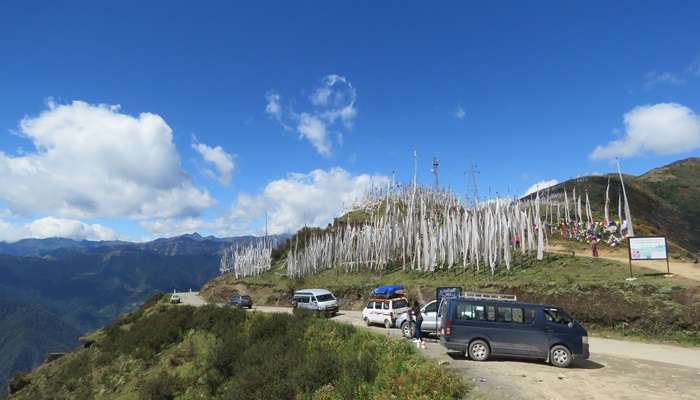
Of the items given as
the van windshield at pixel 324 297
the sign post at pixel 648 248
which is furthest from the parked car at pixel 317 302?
the sign post at pixel 648 248

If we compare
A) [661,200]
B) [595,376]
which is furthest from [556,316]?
[661,200]

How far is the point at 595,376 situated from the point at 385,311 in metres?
16.0

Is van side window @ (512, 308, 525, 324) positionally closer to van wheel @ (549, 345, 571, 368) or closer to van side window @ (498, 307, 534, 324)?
van side window @ (498, 307, 534, 324)

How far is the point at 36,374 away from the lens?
46.6 m

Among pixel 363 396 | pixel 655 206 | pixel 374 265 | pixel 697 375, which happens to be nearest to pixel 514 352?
pixel 697 375

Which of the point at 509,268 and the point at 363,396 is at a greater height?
the point at 509,268

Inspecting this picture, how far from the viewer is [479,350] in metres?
15.3

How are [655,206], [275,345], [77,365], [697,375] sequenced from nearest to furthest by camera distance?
1. [697,375]
2. [275,345]
3. [77,365]
4. [655,206]

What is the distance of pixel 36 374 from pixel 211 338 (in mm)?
31106

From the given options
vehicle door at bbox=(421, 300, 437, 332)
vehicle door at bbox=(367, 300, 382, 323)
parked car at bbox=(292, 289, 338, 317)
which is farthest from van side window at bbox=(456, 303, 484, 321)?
parked car at bbox=(292, 289, 338, 317)

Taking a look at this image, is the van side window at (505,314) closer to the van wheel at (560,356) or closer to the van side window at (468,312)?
the van side window at (468,312)

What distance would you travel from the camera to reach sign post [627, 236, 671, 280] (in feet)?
83.8

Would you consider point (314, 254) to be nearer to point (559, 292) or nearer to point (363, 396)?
point (559, 292)

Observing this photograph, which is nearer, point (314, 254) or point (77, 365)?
point (77, 365)
